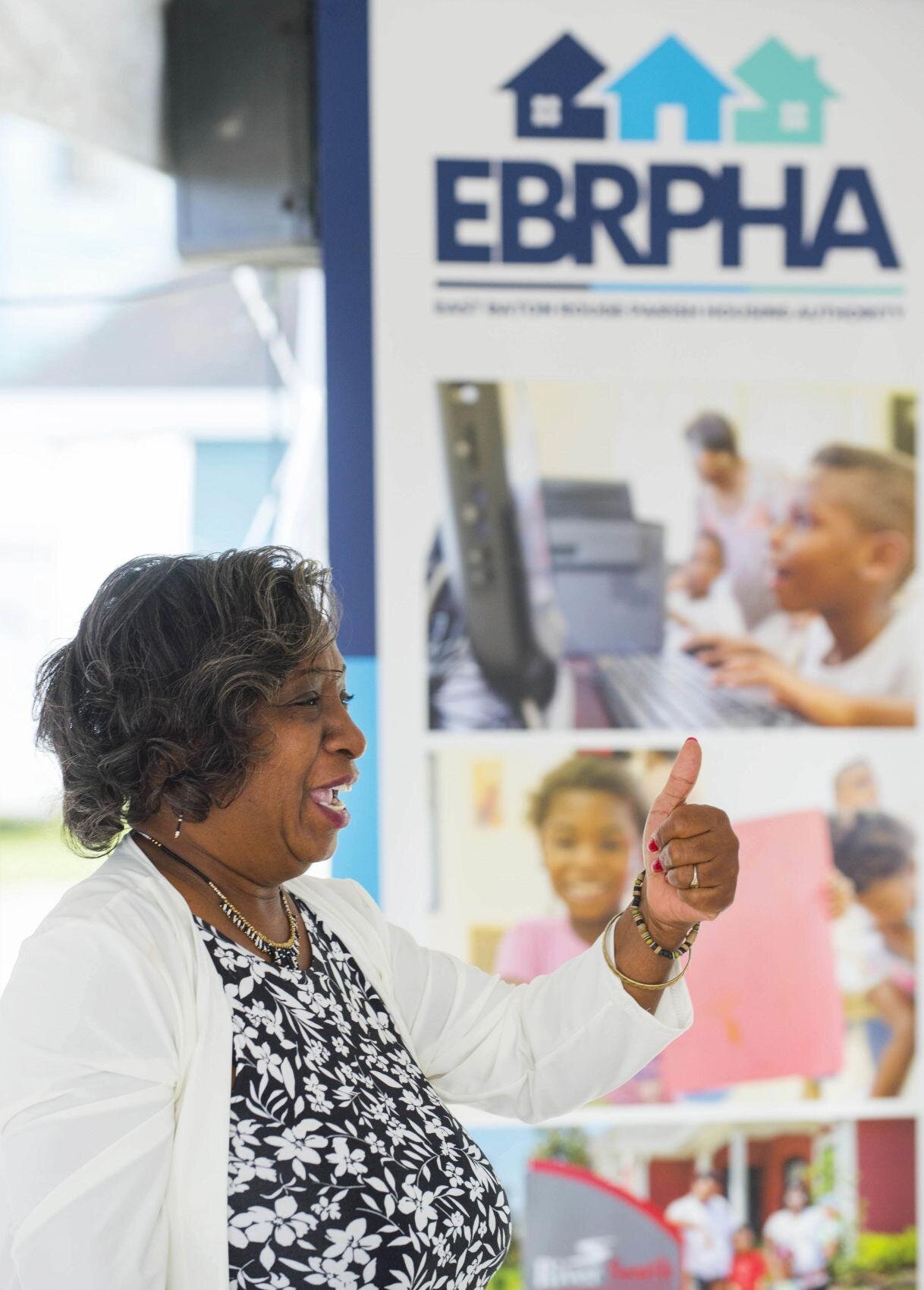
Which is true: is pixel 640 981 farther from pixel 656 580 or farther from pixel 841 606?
pixel 841 606

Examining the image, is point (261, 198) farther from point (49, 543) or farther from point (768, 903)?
point (49, 543)

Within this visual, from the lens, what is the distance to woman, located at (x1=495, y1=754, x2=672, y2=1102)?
3.18 meters

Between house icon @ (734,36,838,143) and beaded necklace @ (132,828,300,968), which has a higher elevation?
house icon @ (734,36,838,143)

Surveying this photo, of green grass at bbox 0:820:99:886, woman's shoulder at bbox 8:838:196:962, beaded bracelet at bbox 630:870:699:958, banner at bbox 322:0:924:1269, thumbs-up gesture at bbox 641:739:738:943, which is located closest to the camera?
woman's shoulder at bbox 8:838:196:962

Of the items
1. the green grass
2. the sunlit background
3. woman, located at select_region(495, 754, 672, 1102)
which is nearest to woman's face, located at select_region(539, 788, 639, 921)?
woman, located at select_region(495, 754, 672, 1102)

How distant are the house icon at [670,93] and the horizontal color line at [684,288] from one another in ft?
1.11

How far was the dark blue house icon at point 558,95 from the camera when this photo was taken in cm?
319

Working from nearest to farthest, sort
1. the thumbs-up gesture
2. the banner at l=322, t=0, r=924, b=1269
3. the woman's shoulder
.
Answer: the woman's shoulder < the thumbs-up gesture < the banner at l=322, t=0, r=924, b=1269

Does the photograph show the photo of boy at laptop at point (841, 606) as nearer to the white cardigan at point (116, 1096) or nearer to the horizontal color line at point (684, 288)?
the horizontal color line at point (684, 288)

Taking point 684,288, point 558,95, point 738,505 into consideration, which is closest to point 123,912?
point 738,505

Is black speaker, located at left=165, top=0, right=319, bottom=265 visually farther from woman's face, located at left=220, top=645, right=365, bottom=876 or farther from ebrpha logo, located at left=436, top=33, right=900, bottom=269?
woman's face, located at left=220, top=645, right=365, bottom=876

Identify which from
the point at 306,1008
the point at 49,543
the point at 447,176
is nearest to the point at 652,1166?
the point at 306,1008

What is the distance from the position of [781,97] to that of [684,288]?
0.51 m

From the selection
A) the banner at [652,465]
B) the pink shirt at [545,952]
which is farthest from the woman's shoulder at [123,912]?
the pink shirt at [545,952]
